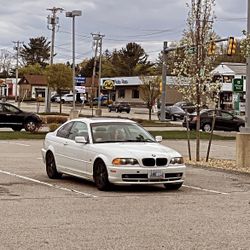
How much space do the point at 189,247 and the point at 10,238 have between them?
7.13 ft

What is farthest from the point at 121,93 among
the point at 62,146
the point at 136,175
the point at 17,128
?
the point at 136,175

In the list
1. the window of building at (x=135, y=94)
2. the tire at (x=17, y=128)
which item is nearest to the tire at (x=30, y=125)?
the tire at (x=17, y=128)

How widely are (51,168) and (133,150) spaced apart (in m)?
3.01

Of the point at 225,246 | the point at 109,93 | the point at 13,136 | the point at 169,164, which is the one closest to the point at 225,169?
the point at 169,164

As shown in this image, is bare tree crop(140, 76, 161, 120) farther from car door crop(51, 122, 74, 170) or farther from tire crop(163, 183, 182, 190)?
tire crop(163, 183, 182, 190)

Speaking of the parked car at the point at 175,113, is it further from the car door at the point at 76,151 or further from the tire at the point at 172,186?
the tire at the point at 172,186

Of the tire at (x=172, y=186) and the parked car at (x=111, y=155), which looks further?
the tire at (x=172, y=186)

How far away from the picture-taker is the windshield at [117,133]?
13.6 metres

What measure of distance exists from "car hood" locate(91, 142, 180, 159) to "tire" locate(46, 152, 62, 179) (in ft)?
6.66

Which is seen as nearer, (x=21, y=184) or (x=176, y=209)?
(x=176, y=209)

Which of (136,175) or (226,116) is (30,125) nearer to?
(226,116)

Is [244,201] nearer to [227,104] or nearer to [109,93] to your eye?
[227,104]

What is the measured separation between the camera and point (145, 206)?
1093cm

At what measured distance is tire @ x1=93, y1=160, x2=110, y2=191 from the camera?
12.7 meters
